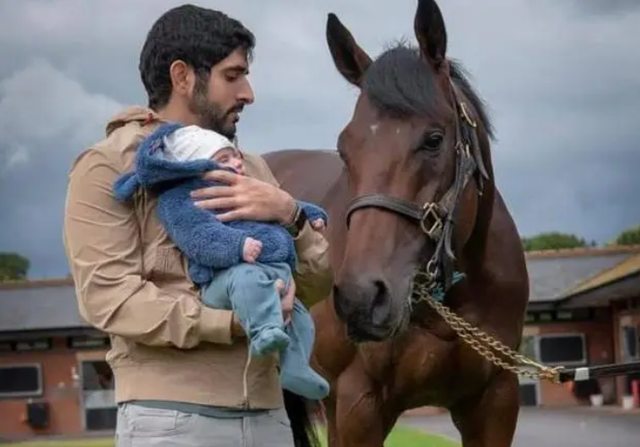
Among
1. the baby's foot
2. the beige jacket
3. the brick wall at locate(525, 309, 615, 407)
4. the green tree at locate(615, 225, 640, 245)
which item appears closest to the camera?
the baby's foot

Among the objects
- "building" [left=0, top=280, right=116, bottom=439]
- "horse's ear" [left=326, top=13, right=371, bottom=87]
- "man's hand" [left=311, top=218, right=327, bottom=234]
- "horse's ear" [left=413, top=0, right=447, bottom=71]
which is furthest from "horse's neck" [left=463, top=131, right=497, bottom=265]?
"building" [left=0, top=280, right=116, bottom=439]

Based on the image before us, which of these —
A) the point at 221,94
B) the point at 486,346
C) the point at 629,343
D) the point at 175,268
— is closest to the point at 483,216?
the point at 486,346

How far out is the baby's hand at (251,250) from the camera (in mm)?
2484

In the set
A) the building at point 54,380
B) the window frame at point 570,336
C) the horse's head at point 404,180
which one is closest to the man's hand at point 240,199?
the horse's head at point 404,180

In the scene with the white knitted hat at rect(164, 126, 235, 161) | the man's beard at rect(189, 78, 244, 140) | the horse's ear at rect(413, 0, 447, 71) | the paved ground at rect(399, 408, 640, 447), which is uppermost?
the horse's ear at rect(413, 0, 447, 71)

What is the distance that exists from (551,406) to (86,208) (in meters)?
27.3

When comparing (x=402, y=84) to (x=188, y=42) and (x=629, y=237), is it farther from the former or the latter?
(x=629, y=237)

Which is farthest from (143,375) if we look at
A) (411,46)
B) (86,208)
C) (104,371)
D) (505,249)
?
(104,371)

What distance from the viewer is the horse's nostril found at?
11.1ft

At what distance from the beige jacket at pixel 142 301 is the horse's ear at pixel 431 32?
157cm

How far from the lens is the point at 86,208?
2.52 metres

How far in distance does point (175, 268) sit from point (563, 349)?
92.5ft

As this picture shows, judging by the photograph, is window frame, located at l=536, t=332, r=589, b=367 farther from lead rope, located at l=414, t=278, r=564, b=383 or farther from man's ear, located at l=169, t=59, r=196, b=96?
man's ear, located at l=169, t=59, r=196, b=96

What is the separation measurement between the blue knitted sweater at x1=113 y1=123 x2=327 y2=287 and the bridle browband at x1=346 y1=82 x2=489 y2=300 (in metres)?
1.02
